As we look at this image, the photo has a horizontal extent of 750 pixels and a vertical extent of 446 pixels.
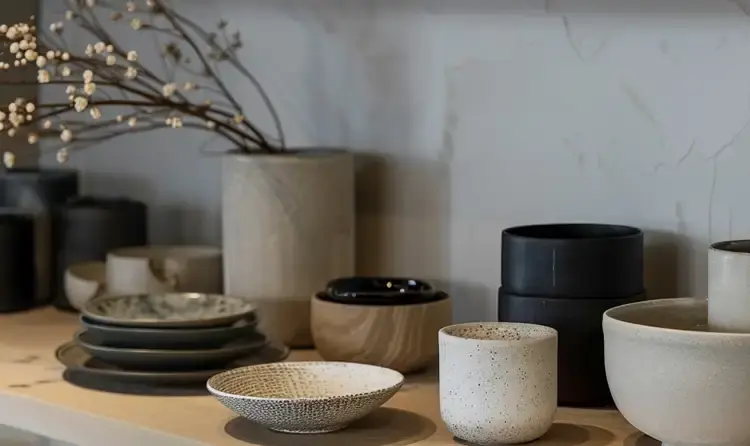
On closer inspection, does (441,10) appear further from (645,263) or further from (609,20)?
(645,263)

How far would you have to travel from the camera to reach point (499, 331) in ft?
4.17

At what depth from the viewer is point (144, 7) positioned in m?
1.97

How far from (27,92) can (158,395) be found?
0.90 m

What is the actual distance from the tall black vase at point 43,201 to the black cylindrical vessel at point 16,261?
3 centimetres

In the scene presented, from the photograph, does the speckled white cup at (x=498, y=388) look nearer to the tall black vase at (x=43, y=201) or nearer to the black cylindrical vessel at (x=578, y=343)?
the black cylindrical vessel at (x=578, y=343)

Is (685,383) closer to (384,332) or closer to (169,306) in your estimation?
(384,332)

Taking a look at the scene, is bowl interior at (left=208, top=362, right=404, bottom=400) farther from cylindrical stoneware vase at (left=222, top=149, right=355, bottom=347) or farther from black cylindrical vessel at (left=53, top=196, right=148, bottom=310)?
black cylindrical vessel at (left=53, top=196, right=148, bottom=310)

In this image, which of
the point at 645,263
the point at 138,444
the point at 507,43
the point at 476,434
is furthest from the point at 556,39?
the point at 138,444

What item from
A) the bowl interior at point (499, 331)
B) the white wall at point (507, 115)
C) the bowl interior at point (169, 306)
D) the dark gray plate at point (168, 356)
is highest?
the white wall at point (507, 115)

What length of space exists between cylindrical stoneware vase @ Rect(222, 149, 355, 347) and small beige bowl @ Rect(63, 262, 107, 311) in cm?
26

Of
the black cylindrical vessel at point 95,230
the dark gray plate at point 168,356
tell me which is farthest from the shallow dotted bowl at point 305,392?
the black cylindrical vessel at point 95,230

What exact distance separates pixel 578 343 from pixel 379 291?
0.31 m

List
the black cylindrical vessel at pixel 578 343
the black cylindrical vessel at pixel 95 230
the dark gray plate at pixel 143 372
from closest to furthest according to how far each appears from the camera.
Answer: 1. the black cylindrical vessel at pixel 578 343
2. the dark gray plate at pixel 143 372
3. the black cylindrical vessel at pixel 95 230

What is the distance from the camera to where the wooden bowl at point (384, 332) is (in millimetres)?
1446
